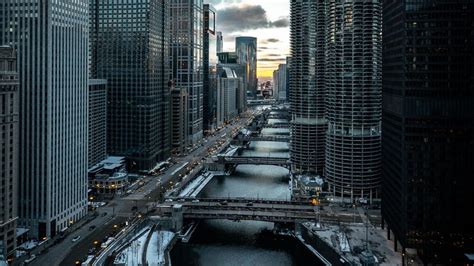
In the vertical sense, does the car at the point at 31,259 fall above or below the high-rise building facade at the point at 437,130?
below

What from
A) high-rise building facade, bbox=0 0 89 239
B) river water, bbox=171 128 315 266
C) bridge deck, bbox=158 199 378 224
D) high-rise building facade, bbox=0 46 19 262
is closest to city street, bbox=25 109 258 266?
high-rise building facade, bbox=0 46 19 262

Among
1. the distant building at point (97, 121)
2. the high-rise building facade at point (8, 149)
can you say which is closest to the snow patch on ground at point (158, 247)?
the high-rise building facade at point (8, 149)

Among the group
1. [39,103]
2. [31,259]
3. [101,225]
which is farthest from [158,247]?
[39,103]

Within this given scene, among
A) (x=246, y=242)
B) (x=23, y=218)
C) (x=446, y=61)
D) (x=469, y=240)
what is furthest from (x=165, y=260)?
(x=446, y=61)

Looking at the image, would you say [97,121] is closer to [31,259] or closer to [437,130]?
[31,259]

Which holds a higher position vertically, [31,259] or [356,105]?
[356,105]

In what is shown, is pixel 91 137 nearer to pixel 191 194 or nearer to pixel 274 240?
pixel 191 194

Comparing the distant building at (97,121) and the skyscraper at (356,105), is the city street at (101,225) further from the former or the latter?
the skyscraper at (356,105)
